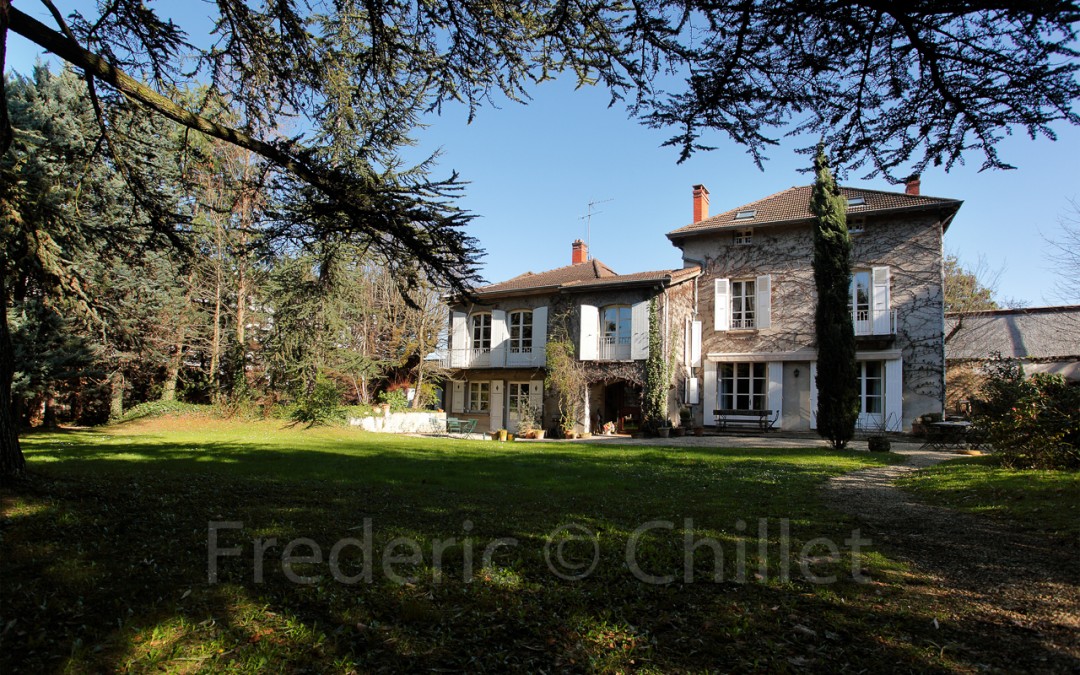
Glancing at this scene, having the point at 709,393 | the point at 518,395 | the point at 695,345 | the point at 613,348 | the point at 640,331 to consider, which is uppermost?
the point at 640,331

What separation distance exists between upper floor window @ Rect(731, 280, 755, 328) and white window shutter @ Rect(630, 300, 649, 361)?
13.4ft

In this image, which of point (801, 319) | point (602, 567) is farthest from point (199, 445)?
point (801, 319)

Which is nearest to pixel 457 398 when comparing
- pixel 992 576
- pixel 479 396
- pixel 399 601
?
pixel 479 396

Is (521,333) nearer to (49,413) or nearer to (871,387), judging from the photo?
(871,387)

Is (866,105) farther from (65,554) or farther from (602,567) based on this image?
(65,554)

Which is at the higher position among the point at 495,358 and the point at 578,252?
the point at 578,252

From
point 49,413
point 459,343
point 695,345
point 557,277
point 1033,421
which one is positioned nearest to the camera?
point 1033,421

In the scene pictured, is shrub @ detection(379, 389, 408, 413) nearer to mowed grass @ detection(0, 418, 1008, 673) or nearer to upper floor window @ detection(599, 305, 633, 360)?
upper floor window @ detection(599, 305, 633, 360)

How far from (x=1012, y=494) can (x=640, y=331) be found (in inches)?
541

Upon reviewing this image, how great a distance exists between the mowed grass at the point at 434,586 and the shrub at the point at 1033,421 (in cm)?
543

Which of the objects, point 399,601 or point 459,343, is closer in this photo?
point 399,601

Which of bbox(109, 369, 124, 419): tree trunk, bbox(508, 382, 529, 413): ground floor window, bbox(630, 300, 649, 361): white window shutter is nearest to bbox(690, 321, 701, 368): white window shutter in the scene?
bbox(630, 300, 649, 361): white window shutter

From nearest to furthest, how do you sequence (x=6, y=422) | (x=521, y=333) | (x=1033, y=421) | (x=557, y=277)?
1. (x=6, y=422)
2. (x=1033, y=421)
3. (x=521, y=333)
4. (x=557, y=277)

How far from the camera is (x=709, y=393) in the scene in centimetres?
2139
